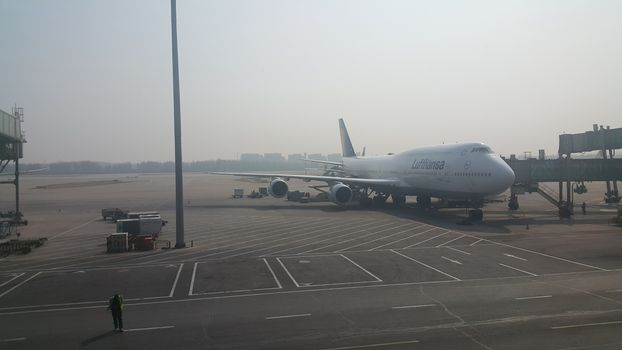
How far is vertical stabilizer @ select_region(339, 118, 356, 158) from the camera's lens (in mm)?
81312

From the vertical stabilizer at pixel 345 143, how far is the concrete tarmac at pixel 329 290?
152 ft

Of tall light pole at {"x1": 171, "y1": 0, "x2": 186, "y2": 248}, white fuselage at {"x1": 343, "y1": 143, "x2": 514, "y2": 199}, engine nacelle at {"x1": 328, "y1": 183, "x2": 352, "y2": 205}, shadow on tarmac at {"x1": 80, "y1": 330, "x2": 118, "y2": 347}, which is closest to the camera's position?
shadow on tarmac at {"x1": 80, "y1": 330, "x2": 118, "y2": 347}

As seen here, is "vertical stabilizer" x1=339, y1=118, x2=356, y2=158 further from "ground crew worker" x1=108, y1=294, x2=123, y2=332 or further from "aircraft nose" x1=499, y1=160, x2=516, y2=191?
"ground crew worker" x1=108, y1=294, x2=123, y2=332

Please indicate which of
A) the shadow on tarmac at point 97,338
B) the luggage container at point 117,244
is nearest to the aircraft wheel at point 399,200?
the luggage container at point 117,244

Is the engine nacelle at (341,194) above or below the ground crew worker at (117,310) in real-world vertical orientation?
above

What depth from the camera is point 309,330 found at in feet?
45.2

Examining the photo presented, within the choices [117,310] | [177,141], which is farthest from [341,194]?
[117,310]

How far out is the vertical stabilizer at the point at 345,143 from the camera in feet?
267

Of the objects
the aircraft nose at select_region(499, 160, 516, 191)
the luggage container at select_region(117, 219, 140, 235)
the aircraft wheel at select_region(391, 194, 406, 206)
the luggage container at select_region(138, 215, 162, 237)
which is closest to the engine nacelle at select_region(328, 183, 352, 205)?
the aircraft wheel at select_region(391, 194, 406, 206)

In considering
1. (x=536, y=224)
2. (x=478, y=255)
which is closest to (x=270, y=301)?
(x=478, y=255)

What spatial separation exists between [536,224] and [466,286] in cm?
2153

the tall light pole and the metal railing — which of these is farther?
the metal railing

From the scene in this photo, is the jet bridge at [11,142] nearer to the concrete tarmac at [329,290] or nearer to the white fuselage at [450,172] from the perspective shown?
the concrete tarmac at [329,290]

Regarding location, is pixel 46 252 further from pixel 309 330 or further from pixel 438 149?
pixel 438 149
